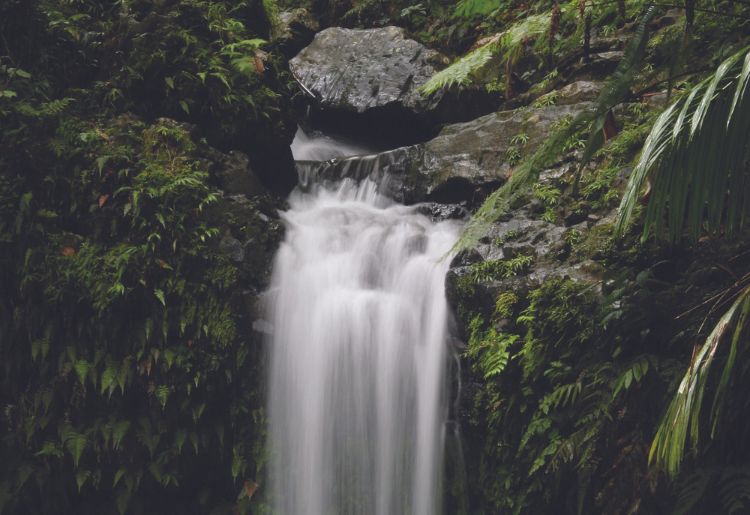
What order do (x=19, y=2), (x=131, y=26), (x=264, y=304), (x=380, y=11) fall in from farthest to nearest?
(x=380, y=11)
(x=131, y=26)
(x=19, y=2)
(x=264, y=304)

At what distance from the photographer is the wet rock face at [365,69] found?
769 centimetres

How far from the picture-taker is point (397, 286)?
502cm

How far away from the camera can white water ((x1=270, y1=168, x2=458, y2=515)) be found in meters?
4.37

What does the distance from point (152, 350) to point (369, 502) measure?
1.73 metres

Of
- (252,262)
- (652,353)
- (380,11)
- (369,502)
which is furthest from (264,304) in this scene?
(380,11)

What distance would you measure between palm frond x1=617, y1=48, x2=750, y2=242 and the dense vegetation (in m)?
0.02

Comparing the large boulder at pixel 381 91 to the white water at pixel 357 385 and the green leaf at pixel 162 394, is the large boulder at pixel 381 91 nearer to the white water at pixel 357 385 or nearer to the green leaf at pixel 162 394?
the white water at pixel 357 385

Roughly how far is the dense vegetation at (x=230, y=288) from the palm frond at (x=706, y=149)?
24 mm

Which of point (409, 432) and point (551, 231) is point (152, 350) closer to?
point (409, 432)

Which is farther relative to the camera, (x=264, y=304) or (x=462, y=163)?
(x=462, y=163)

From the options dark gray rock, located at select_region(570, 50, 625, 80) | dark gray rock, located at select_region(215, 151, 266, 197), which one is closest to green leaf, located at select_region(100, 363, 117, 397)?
dark gray rock, located at select_region(215, 151, 266, 197)

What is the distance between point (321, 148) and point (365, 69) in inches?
48.9

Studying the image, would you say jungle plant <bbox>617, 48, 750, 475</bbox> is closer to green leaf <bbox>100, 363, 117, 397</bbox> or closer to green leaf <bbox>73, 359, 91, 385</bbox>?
green leaf <bbox>100, 363, 117, 397</bbox>

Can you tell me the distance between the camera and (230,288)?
4668 mm
